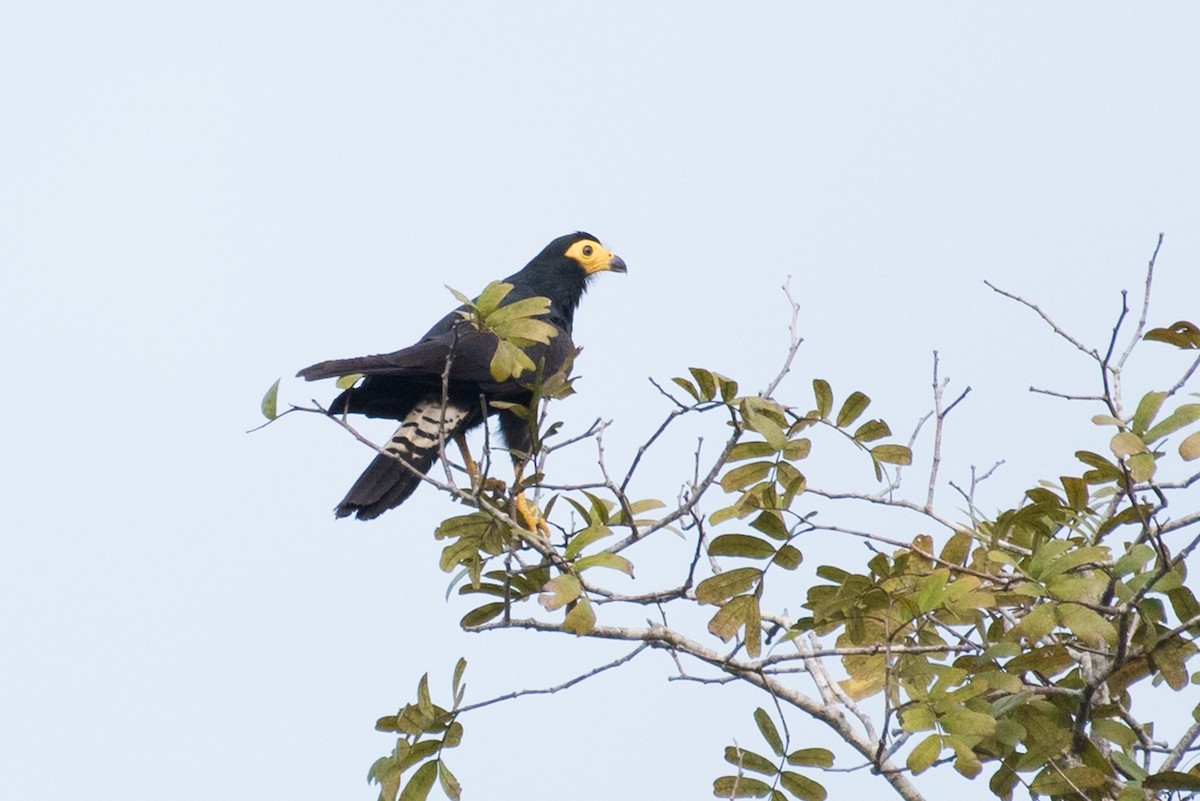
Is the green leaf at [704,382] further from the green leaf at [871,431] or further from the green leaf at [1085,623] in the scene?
the green leaf at [1085,623]

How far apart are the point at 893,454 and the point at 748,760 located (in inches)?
36.5

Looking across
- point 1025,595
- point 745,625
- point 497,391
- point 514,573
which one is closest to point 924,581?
point 1025,595

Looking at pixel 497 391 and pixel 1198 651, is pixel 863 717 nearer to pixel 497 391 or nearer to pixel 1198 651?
pixel 1198 651

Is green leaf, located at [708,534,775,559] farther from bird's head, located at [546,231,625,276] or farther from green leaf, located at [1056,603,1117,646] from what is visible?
bird's head, located at [546,231,625,276]

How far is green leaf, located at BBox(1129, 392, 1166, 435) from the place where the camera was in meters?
3.43

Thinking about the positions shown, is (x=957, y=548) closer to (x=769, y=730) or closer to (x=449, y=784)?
(x=769, y=730)

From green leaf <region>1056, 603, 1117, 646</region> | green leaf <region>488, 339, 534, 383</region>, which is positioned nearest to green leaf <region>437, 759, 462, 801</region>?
green leaf <region>488, 339, 534, 383</region>

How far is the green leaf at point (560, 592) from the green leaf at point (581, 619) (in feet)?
0.10

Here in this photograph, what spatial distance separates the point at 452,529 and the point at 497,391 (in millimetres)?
1908

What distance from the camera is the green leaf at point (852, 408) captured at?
152 inches

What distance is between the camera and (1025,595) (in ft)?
11.3

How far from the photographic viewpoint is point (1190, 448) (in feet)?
11.0

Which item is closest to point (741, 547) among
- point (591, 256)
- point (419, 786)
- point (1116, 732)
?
point (1116, 732)

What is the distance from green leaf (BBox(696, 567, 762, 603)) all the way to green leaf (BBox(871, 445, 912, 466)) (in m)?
0.53
